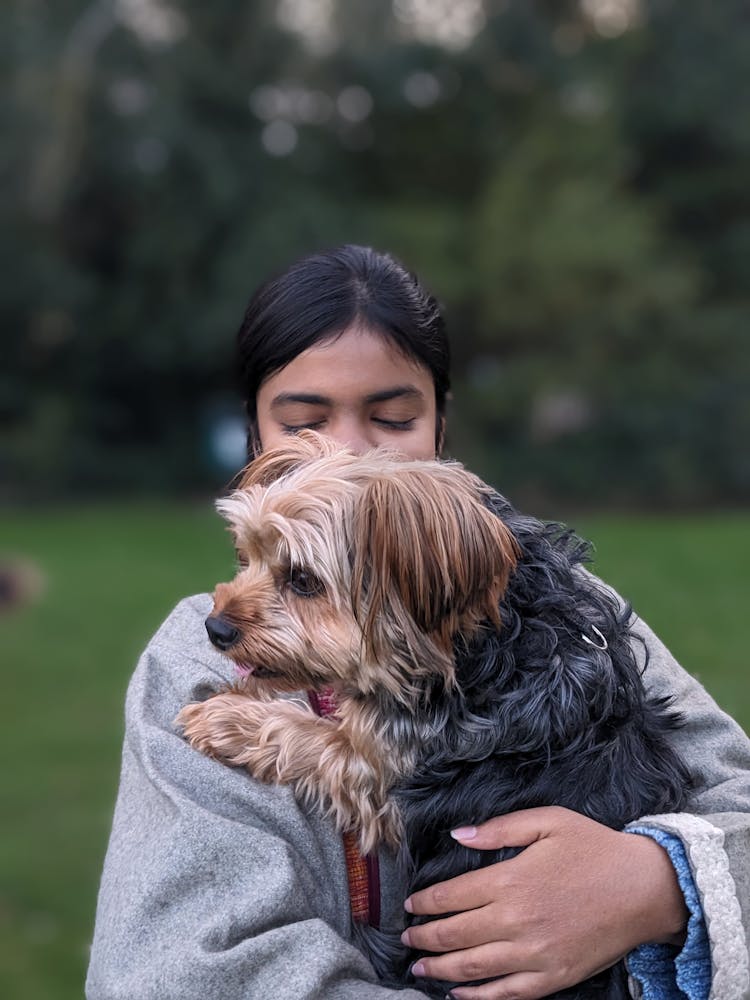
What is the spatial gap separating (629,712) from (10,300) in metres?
24.4

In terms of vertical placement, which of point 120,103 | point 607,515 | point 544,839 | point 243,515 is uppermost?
point 120,103

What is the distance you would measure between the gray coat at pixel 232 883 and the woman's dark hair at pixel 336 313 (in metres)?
0.83

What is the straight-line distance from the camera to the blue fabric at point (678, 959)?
2.33m

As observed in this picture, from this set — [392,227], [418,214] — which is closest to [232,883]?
[392,227]

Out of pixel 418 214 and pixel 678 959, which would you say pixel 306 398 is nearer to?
pixel 678 959

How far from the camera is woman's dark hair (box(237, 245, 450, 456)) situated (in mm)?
2957

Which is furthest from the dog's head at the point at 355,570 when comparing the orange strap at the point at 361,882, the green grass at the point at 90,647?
the green grass at the point at 90,647

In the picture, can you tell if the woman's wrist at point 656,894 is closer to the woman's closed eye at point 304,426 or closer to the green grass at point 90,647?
the woman's closed eye at point 304,426

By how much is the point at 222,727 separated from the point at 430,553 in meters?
0.61

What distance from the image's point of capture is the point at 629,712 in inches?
104

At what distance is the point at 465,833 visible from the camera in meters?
2.46

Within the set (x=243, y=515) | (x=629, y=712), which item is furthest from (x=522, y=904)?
(x=243, y=515)

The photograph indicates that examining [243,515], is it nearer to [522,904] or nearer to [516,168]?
[522,904]

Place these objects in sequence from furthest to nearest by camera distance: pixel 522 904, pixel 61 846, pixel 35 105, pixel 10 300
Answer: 1. pixel 10 300
2. pixel 35 105
3. pixel 61 846
4. pixel 522 904
